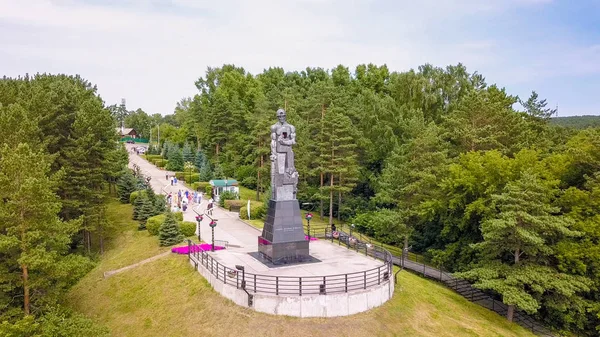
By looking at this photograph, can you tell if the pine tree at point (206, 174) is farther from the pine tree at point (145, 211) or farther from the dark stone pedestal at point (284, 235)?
the dark stone pedestal at point (284, 235)

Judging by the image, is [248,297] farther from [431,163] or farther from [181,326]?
[431,163]

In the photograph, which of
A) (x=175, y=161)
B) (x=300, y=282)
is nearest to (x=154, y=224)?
(x=300, y=282)

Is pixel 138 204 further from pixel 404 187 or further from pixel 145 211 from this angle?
pixel 404 187

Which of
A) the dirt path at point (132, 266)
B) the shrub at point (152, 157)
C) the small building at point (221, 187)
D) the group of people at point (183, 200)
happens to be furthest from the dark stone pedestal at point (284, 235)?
the shrub at point (152, 157)

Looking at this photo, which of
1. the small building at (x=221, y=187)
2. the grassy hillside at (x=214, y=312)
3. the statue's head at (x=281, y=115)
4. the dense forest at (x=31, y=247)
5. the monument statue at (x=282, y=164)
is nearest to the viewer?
the dense forest at (x=31, y=247)

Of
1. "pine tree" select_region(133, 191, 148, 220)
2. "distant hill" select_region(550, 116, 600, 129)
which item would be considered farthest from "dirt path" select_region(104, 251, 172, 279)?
"distant hill" select_region(550, 116, 600, 129)

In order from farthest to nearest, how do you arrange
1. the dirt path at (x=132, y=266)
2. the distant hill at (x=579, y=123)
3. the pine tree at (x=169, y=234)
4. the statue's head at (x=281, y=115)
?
the distant hill at (x=579, y=123)
the pine tree at (x=169, y=234)
the dirt path at (x=132, y=266)
the statue's head at (x=281, y=115)

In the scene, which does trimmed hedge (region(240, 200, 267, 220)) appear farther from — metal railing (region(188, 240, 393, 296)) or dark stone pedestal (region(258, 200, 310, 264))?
metal railing (region(188, 240, 393, 296))
